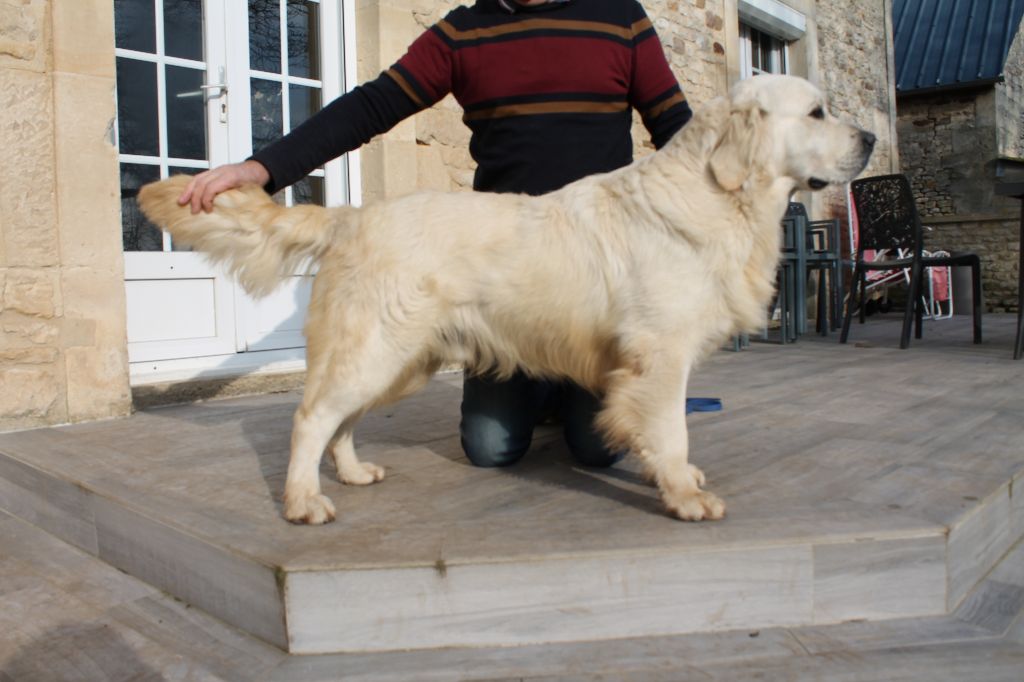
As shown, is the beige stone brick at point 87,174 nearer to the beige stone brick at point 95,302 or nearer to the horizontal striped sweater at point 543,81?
the beige stone brick at point 95,302

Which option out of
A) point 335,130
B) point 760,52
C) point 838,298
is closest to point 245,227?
point 335,130

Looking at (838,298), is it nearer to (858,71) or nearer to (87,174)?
(858,71)

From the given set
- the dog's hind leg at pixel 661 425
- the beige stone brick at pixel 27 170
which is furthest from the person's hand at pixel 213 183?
the beige stone brick at pixel 27 170

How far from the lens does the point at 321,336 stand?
2643mm

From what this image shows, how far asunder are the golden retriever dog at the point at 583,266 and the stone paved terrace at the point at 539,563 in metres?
0.26

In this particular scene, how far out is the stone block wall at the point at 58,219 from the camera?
3922mm

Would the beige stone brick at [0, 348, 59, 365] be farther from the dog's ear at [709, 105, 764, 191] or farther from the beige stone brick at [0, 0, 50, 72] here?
the dog's ear at [709, 105, 764, 191]

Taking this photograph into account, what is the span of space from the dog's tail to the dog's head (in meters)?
1.32

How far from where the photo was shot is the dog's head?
8.34ft

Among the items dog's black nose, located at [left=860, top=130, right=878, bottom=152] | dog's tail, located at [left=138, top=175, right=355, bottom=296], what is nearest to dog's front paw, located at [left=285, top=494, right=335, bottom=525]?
dog's tail, located at [left=138, top=175, right=355, bottom=296]

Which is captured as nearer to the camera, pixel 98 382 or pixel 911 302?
pixel 98 382

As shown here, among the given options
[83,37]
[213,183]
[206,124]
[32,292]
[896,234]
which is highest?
[83,37]

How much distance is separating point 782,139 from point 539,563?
4.96 feet

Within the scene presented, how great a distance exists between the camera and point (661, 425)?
2473 millimetres
